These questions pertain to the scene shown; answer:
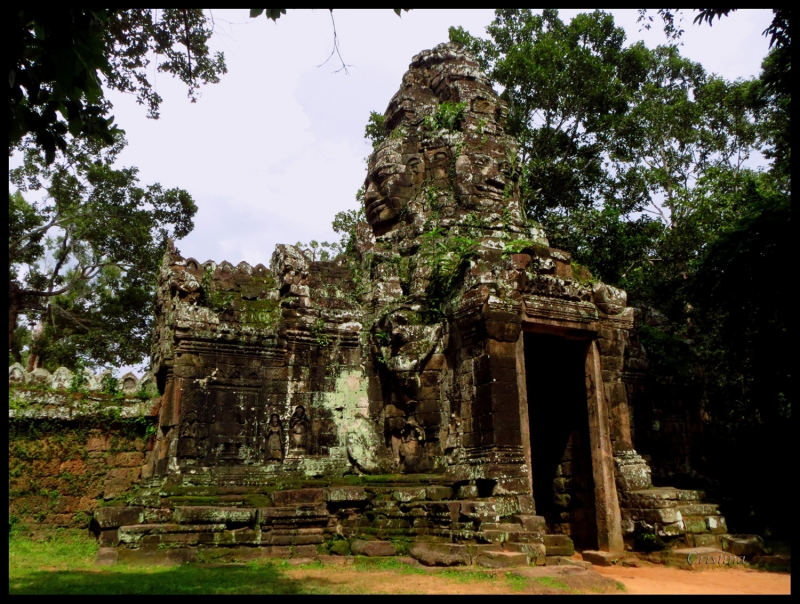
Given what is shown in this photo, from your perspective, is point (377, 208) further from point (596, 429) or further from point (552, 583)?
point (552, 583)

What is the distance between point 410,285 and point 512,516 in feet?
15.9

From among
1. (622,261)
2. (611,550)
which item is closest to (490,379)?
(611,550)

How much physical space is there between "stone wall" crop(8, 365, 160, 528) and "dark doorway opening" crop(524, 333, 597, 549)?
6.76 meters

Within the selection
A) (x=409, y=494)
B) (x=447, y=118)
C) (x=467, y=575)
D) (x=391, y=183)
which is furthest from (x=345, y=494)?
(x=447, y=118)

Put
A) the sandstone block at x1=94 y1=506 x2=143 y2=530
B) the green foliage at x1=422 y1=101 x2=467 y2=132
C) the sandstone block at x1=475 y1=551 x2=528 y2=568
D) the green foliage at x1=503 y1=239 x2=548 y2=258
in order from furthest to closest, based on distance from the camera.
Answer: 1. the green foliage at x1=422 y1=101 x2=467 y2=132
2. the green foliage at x1=503 y1=239 x2=548 y2=258
3. the sandstone block at x1=94 y1=506 x2=143 y2=530
4. the sandstone block at x1=475 y1=551 x2=528 y2=568

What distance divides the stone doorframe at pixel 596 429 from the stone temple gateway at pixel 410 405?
1.2 inches

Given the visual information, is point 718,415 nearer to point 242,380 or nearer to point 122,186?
point 242,380

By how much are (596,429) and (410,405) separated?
3031mm

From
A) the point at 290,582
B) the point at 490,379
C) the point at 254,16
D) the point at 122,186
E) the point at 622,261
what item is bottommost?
the point at 290,582

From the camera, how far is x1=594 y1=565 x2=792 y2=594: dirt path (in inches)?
310

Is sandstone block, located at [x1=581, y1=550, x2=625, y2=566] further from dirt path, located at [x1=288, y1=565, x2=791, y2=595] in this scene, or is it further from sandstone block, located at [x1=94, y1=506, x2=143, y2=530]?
sandstone block, located at [x1=94, y1=506, x2=143, y2=530]

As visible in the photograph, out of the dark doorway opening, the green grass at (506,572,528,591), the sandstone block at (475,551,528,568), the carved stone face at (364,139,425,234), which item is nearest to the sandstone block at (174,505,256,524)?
the sandstone block at (475,551,528,568)

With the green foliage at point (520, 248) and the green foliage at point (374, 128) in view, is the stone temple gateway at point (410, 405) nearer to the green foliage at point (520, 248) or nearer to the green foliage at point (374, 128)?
the green foliage at point (520, 248)

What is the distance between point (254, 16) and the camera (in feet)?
14.5
